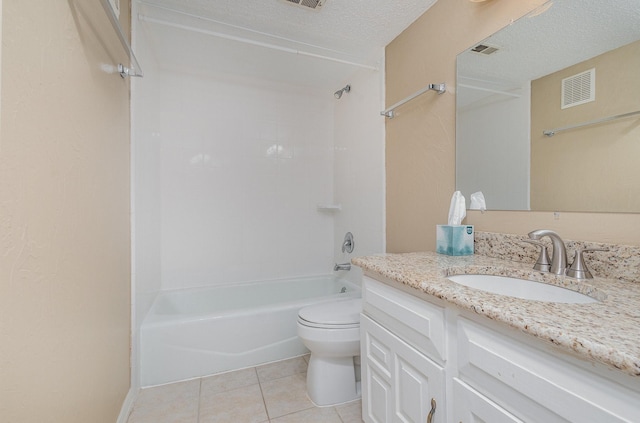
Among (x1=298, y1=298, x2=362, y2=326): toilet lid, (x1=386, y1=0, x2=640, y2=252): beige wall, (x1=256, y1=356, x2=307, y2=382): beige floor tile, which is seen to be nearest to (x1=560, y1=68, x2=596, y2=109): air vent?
(x1=386, y1=0, x2=640, y2=252): beige wall

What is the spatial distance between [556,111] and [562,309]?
787mm

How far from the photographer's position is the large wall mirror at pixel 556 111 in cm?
83

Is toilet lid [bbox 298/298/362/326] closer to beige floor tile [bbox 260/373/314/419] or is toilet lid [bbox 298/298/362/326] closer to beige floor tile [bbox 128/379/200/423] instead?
beige floor tile [bbox 260/373/314/419]

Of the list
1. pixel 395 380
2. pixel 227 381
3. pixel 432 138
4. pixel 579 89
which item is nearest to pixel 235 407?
pixel 227 381

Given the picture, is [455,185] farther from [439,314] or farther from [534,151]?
[439,314]

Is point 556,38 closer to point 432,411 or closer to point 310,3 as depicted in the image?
point 310,3

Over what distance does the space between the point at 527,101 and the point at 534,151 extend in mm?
206

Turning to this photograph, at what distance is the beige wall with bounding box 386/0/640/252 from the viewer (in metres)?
1.07

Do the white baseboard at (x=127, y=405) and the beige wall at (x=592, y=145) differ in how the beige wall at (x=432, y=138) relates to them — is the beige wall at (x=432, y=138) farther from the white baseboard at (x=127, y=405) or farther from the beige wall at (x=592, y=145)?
the white baseboard at (x=127, y=405)

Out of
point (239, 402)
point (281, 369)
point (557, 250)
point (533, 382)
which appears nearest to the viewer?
point (533, 382)

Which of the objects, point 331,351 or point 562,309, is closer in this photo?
point 562,309

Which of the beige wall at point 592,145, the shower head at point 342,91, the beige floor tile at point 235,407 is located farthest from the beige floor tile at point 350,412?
the shower head at point 342,91

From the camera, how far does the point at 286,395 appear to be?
1514 millimetres

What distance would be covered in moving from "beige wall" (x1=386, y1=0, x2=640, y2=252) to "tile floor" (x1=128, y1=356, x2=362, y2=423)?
39.7 inches
